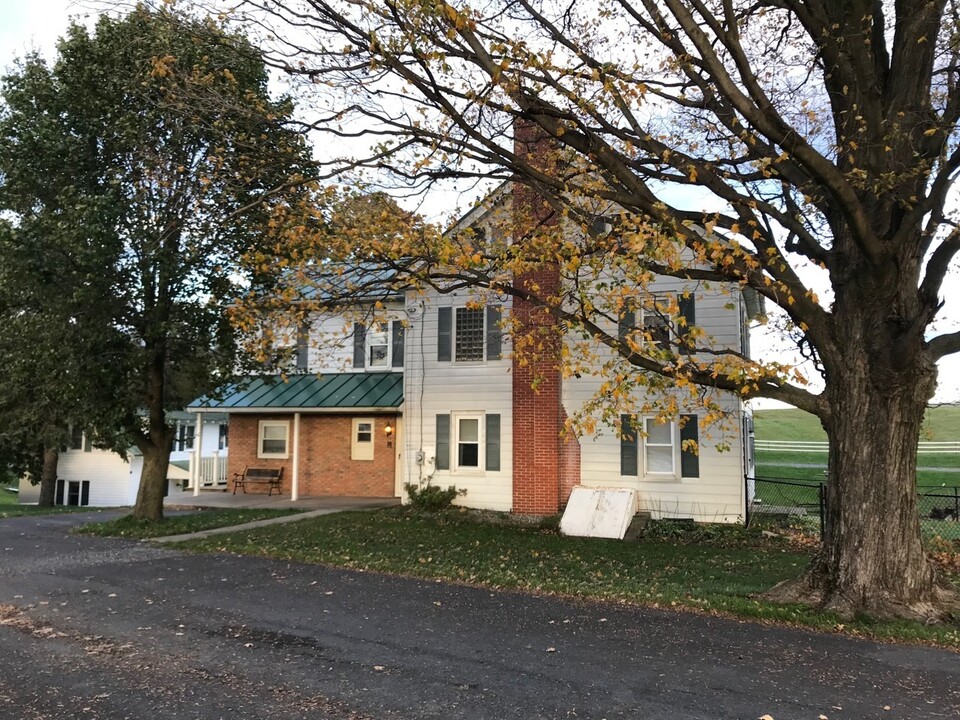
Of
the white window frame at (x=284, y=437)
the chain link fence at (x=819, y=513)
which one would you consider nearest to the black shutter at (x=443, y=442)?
the white window frame at (x=284, y=437)

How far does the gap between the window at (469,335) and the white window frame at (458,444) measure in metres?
1.46

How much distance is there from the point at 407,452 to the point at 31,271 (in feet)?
30.4

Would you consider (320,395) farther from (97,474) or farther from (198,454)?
(97,474)

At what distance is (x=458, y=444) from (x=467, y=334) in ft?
9.31

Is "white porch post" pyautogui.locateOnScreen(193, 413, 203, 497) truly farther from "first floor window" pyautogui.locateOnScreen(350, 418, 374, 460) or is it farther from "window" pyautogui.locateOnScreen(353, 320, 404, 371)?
"window" pyautogui.locateOnScreen(353, 320, 404, 371)

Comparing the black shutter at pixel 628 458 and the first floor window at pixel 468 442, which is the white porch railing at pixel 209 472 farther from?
the black shutter at pixel 628 458

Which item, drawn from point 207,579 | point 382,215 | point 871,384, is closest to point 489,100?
point 382,215

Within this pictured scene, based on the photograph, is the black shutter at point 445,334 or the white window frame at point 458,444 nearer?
the white window frame at point 458,444

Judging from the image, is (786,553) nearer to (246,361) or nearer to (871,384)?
(871,384)

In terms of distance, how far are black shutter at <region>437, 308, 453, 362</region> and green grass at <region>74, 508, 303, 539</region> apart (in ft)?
17.3

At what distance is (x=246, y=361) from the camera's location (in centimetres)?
1502

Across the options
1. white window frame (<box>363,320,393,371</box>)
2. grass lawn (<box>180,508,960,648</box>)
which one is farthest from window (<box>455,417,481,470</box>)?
white window frame (<box>363,320,393,371</box>)

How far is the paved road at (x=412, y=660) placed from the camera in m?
4.98

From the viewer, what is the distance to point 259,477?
20984 millimetres
